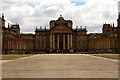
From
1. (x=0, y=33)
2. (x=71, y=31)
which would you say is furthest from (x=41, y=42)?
(x=0, y=33)

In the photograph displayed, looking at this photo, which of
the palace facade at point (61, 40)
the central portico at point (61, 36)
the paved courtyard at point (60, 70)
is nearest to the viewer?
the paved courtyard at point (60, 70)

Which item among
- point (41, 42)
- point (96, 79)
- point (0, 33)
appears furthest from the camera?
point (41, 42)

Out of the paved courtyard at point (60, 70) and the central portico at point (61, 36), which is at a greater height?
the central portico at point (61, 36)

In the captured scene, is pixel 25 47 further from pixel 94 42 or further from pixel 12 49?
pixel 94 42

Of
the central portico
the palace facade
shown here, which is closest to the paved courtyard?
the palace facade

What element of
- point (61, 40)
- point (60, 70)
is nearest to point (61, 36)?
point (61, 40)

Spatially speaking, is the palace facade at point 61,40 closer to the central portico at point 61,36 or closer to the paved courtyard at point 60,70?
the central portico at point 61,36

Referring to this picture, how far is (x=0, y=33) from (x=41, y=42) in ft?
77.0

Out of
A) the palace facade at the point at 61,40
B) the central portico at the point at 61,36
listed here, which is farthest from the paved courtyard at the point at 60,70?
the central portico at the point at 61,36

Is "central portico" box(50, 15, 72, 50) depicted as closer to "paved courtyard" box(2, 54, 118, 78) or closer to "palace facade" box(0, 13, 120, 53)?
"palace facade" box(0, 13, 120, 53)

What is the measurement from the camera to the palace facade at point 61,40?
127 metres

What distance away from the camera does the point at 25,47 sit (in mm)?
133125

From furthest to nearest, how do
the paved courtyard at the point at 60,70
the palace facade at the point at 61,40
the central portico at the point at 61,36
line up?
the central portico at the point at 61,36, the palace facade at the point at 61,40, the paved courtyard at the point at 60,70

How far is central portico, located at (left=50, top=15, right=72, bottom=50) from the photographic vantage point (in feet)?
422
